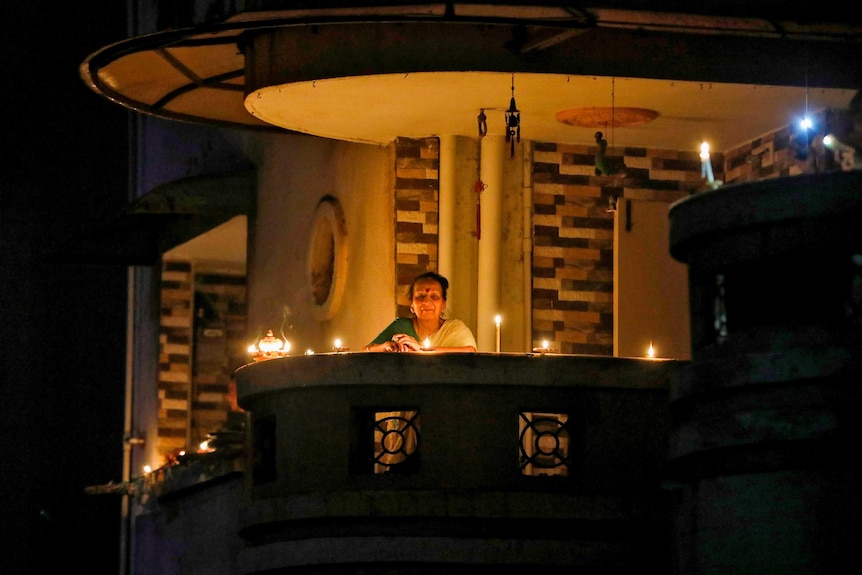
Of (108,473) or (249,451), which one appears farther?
(108,473)

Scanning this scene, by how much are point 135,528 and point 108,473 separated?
568 centimetres

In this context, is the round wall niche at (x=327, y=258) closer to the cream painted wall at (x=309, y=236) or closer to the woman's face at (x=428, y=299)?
the cream painted wall at (x=309, y=236)

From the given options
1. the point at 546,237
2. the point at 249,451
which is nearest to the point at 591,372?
the point at 249,451

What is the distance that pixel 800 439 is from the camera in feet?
35.9

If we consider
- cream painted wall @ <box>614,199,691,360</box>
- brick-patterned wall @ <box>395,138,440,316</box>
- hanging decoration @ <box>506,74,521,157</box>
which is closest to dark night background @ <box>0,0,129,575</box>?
brick-patterned wall @ <box>395,138,440,316</box>

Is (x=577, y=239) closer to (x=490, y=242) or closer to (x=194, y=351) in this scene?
(x=490, y=242)

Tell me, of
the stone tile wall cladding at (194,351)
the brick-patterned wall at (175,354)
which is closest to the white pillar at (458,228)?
the stone tile wall cladding at (194,351)

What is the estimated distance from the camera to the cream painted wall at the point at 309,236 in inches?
734

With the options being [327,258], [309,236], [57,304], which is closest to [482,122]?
[327,258]

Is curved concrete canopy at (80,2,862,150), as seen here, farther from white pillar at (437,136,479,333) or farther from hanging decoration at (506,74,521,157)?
white pillar at (437,136,479,333)

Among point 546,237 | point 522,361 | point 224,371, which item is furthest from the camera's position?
point 224,371

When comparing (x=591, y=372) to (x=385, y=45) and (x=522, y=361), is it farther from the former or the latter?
(x=385, y=45)

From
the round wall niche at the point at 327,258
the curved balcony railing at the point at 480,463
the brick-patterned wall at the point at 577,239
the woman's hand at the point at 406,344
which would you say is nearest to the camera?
the curved balcony railing at the point at 480,463

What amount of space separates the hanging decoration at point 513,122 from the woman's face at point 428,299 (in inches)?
61.9
